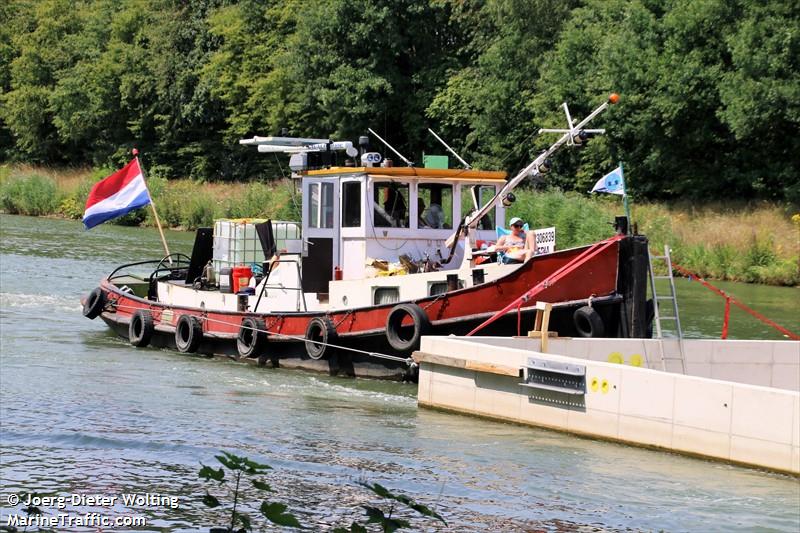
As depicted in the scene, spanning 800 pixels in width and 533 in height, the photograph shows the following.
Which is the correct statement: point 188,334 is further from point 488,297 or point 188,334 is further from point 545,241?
point 545,241

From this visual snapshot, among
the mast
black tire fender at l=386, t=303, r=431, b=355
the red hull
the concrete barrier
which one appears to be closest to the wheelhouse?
the mast

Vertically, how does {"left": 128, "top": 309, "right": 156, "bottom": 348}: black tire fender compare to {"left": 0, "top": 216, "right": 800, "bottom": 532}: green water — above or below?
above

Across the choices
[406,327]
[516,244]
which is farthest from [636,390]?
[406,327]

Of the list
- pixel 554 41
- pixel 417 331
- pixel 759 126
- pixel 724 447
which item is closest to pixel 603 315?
pixel 417 331

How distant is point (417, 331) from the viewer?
54.5 feet

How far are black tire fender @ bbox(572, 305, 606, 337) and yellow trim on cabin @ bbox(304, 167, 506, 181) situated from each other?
3401 millimetres

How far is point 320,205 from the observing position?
61.8ft

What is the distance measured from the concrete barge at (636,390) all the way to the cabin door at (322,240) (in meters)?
3.78

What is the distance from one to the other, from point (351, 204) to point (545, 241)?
3200 millimetres

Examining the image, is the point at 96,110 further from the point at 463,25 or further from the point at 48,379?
the point at 48,379

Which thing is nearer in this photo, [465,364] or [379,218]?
[465,364]

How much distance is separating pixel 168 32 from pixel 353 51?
1605 centimetres

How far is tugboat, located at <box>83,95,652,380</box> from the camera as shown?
51.9ft

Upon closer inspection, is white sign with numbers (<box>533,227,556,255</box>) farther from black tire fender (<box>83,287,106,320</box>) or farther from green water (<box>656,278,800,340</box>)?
black tire fender (<box>83,287,106,320</box>)
